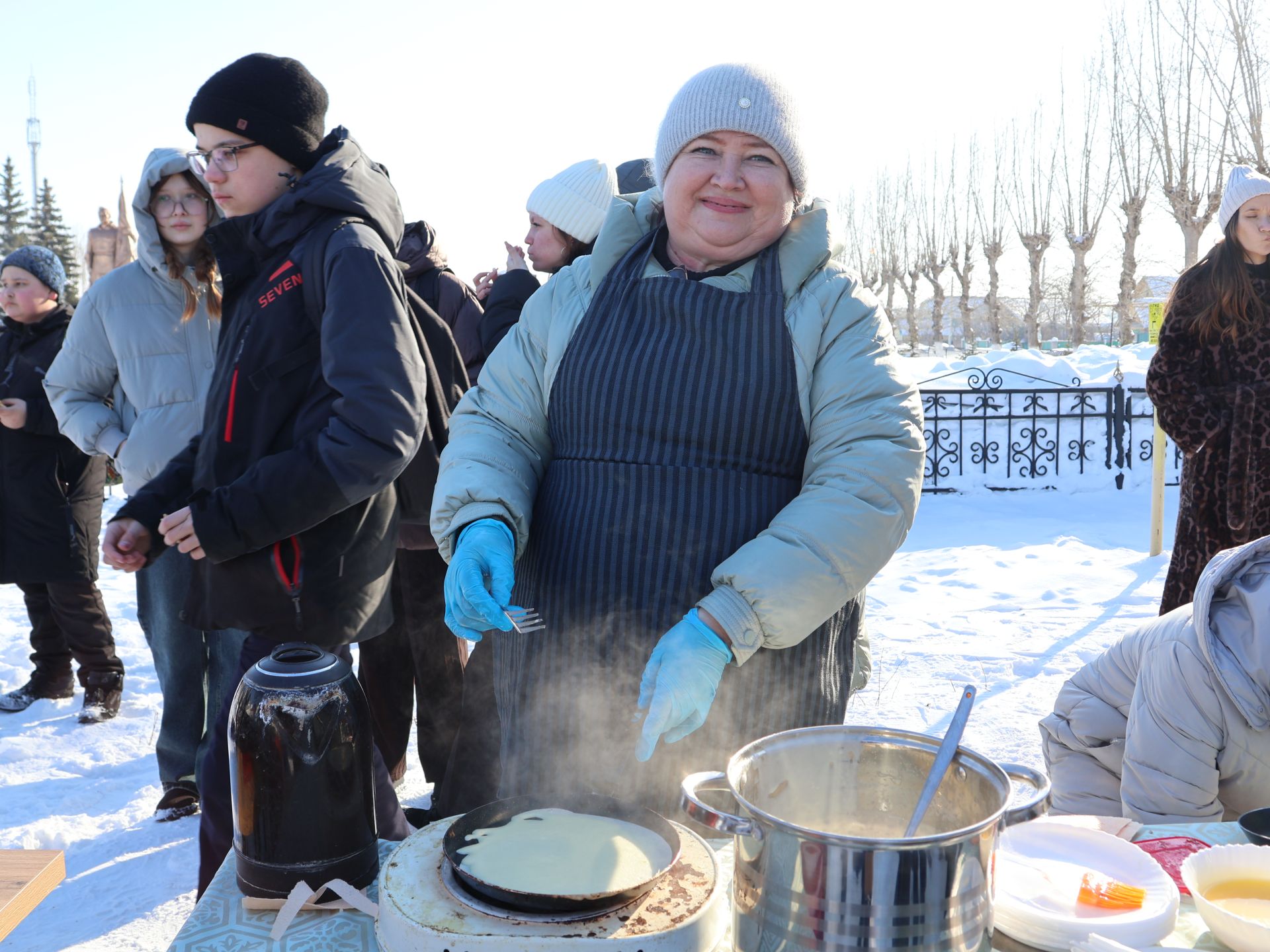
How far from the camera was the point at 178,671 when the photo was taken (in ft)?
10.8

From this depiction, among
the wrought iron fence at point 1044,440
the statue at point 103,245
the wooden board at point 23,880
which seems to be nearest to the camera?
the wooden board at point 23,880

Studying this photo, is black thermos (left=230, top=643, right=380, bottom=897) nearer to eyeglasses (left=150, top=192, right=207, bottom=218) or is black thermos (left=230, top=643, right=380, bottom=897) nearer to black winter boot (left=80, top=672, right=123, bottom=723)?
eyeglasses (left=150, top=192, right=207, bottom=218)

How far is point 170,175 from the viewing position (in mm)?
3020

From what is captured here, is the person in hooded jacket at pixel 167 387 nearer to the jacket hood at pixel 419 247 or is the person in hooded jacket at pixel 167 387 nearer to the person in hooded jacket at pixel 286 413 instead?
the jacket hood at pixel 419 247

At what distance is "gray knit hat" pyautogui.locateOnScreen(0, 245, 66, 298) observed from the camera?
4230 mm

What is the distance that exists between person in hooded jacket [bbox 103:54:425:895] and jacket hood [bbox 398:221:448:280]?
4.93ft

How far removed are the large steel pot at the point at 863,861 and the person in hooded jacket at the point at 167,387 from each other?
8.28 ft

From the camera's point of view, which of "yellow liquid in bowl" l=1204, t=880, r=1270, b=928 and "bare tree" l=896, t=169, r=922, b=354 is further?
"bare tree" l=896, t=169, r=922, b=354

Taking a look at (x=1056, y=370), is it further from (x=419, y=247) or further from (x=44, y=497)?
(x=44, y=497)

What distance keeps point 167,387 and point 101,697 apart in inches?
67.3

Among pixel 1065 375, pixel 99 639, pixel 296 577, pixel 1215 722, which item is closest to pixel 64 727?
pixel 99 639

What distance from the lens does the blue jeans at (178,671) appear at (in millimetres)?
3250

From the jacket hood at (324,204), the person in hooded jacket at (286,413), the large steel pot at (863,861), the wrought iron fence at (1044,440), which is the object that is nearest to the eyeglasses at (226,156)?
the person in hooded jacket at (286,413)

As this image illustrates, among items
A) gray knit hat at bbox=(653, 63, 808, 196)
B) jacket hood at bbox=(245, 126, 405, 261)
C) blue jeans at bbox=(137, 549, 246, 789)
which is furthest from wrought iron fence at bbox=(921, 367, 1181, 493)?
gray knit hat at bbox=(653, 63, 808, 196)
